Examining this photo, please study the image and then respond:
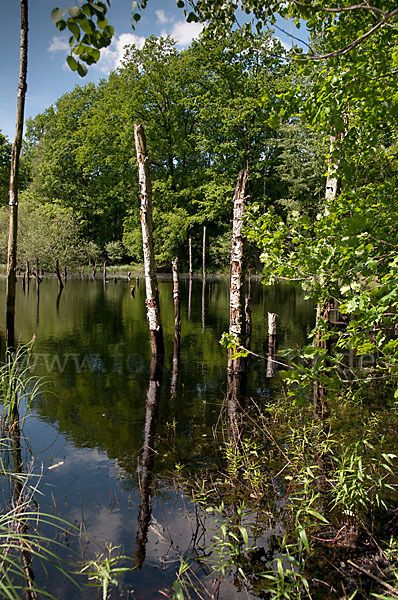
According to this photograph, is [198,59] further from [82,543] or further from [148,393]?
[82,543]

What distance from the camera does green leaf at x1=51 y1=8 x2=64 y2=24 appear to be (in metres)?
1.79

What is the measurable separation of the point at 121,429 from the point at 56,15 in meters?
6.71

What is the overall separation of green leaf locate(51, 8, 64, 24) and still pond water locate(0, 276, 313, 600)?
4.01 metres

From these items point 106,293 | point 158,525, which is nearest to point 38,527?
point 158,525

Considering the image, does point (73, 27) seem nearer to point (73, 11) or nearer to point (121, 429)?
point (73, 11)

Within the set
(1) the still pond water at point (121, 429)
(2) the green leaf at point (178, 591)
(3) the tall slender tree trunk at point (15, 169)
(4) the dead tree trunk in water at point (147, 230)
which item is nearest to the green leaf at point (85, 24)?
(2) the green leaf at point (178, 591)

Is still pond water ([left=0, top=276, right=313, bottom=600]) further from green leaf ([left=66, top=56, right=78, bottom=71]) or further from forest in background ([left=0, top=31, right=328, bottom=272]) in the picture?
forest in background ([left=0, top=31, right=328, bottom=272])

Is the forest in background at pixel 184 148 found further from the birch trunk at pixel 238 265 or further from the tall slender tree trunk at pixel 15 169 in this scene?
the tall slender tree trunk at pixel 15 169

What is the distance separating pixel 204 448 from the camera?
21.2ft

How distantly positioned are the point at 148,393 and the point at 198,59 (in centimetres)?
3248

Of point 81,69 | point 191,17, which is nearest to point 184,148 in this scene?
point 191,17

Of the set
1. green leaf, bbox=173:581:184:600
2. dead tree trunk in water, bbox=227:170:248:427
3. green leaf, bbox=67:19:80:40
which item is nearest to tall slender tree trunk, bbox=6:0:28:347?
dead tree trunk in water, bbox=227:170:248:427

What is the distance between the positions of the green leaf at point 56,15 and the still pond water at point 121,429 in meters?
4.01

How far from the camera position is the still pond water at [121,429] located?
424 cm
